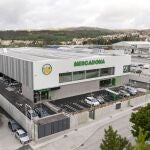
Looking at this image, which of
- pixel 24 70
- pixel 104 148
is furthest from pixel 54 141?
pixel 24 70

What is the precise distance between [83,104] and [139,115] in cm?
1789

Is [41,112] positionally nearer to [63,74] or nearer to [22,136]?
Answer: [22,136]

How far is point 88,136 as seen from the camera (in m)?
37.8

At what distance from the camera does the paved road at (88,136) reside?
114 ft

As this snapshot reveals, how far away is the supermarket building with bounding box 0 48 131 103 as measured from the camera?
154 ft

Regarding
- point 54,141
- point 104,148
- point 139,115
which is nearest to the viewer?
point 104,148

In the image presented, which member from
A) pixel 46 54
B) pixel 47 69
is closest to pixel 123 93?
pixel 47 69

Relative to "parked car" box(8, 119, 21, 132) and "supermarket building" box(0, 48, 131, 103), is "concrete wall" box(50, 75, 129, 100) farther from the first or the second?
"parked car" box(8, 119, 21, 132)

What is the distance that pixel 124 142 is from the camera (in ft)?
88.5

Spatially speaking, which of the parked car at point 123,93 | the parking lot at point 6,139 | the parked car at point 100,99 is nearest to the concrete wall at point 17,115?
the parking lot at point 6,139

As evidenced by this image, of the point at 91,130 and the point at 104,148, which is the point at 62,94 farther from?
the point at 104,148

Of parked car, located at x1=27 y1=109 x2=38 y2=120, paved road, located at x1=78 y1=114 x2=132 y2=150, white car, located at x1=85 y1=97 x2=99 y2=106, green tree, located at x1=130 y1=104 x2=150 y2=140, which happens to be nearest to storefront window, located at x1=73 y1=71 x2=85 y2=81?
white car, located at x1=85 y1=97 x2=99 y2=106

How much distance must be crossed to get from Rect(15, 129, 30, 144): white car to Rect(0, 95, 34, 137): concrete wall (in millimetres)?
924

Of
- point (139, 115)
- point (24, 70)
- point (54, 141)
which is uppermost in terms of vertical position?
point (24, 70)
